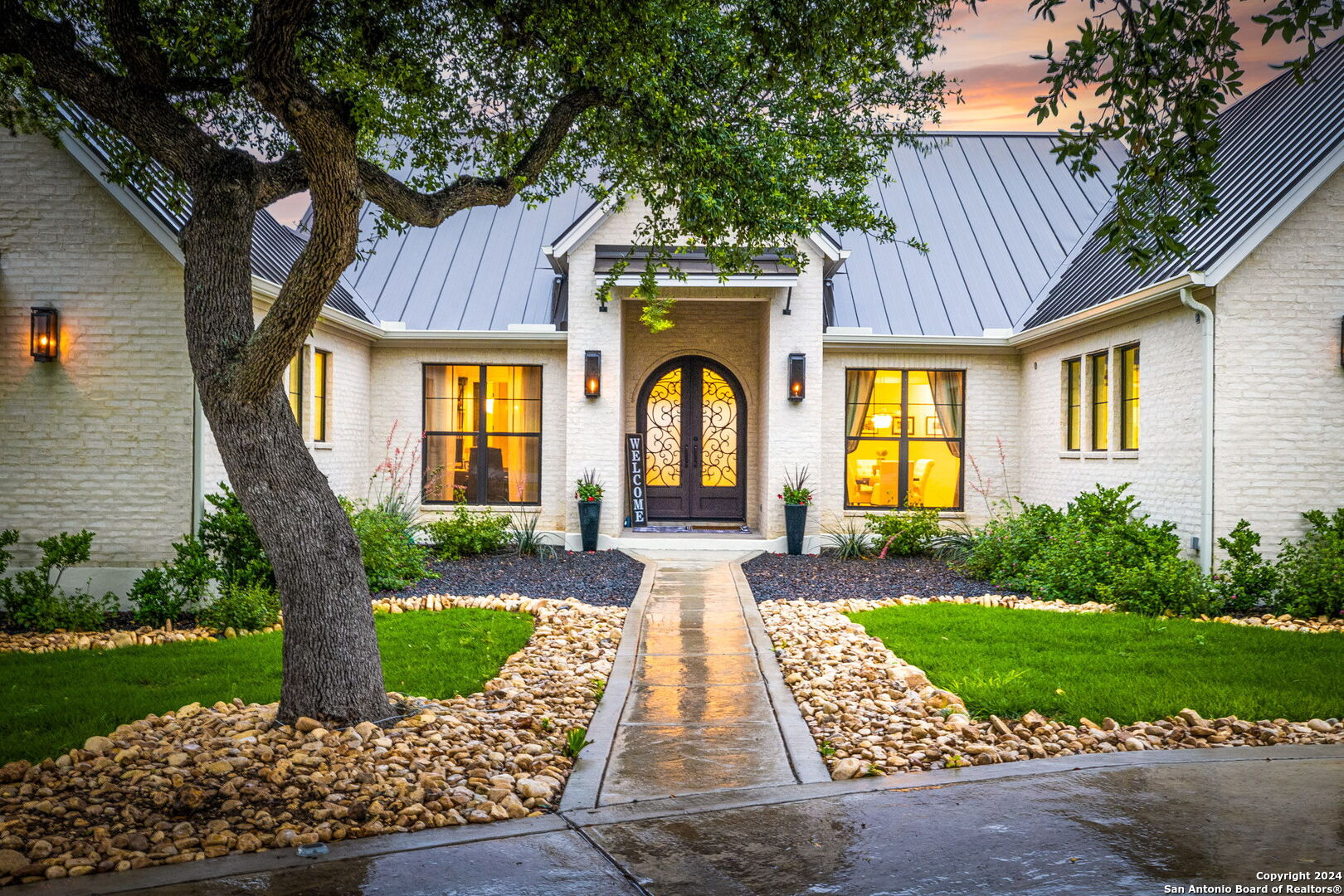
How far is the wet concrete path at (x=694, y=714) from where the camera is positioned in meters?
4.39

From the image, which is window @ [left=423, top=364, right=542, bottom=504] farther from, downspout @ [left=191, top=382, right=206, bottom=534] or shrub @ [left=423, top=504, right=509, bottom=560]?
downspout @ [left=191, top=382, right=206, bottom=534]

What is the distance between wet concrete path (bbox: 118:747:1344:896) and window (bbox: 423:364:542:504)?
10860 mm

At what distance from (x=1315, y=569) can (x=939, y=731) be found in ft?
20.2

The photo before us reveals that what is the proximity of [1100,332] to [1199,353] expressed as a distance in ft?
7.68

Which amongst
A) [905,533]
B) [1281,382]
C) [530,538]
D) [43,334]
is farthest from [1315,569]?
[43,334]

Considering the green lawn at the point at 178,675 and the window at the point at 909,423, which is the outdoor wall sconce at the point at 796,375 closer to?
the window at the point at 909,423

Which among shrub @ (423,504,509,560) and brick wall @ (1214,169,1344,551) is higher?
brick wall @ (1214,169,1344,551)

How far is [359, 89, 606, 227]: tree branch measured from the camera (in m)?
5.48

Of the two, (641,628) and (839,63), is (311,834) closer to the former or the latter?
(641,628)

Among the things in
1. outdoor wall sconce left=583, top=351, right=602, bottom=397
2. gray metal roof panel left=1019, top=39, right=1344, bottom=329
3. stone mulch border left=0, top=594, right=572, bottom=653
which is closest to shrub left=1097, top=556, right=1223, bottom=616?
gray metal roof panel left=1019, top=39, right=1344, bottom=329

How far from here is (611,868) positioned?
3.40 metres

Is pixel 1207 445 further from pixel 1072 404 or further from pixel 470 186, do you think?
pixel 470 186

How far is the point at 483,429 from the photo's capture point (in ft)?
47.9

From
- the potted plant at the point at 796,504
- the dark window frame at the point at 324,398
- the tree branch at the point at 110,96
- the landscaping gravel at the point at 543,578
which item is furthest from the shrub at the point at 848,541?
the tree branch at the point at 110,96
